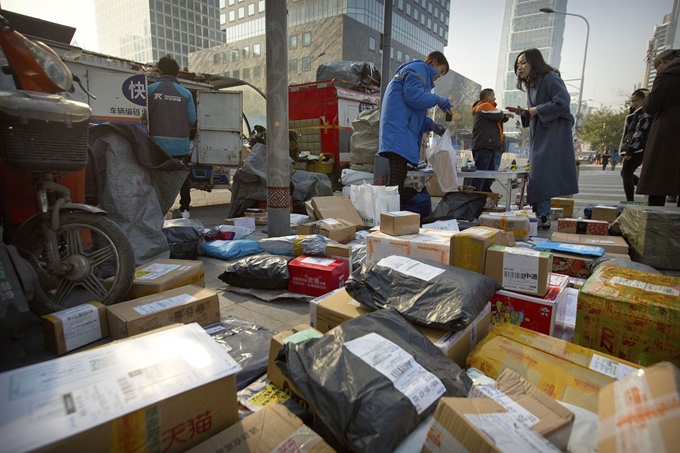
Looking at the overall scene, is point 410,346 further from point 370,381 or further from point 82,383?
point 82,383

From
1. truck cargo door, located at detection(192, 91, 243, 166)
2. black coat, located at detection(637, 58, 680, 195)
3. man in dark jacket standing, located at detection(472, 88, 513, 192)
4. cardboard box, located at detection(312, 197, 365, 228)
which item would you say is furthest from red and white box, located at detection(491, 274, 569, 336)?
truck cargo door, located at detection(192, 91, 243, 166)

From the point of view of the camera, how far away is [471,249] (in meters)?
2.03

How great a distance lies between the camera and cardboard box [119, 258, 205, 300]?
87.4 inches

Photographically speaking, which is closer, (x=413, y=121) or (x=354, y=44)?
(x=413, y=121)

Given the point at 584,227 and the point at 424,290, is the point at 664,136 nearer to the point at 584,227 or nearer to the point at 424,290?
the point at 584,227

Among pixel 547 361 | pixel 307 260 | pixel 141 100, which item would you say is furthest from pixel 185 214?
pixel 547 361

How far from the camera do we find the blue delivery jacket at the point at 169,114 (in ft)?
14.8

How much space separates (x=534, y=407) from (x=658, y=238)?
3.24 meters

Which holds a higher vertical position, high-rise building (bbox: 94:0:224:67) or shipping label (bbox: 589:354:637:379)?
high-rise building (bbox: 94:0:224:67)

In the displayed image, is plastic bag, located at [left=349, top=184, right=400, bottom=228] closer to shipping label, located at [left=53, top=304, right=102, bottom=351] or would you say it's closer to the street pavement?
the street pavement

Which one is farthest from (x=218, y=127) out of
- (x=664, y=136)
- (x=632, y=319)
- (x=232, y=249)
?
(x=632, y=319)

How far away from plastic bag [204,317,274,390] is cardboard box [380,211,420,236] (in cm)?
124

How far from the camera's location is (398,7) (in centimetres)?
5097

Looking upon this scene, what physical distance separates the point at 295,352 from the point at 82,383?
59 cm
